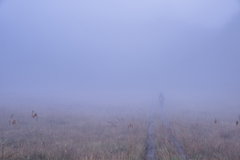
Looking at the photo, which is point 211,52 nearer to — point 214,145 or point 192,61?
point 192,61

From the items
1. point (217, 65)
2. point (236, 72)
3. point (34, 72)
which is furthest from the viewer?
point (34, 72)

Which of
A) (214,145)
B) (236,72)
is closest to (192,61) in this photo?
(236,72)

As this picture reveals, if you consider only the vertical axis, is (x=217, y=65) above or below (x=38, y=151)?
above

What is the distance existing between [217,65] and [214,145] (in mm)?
97421

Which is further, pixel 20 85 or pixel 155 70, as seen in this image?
pixel 155 70

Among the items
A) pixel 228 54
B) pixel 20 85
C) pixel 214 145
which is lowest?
pixel 214 145

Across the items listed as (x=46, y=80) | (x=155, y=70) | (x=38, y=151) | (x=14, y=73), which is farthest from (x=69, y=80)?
(x=38, y=151)

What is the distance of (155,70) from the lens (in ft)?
423

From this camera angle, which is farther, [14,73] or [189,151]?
[14,73]

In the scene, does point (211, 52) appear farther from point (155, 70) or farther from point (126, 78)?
point (126, 78)

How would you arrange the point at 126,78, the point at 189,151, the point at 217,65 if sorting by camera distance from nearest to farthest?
1. the point at 189,151
2. the point at 217,65
3. the point at 126,78

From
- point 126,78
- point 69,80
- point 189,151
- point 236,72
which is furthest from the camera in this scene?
point 126,78

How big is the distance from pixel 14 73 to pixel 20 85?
27.1 m

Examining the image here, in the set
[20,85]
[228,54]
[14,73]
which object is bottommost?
[20,85]
